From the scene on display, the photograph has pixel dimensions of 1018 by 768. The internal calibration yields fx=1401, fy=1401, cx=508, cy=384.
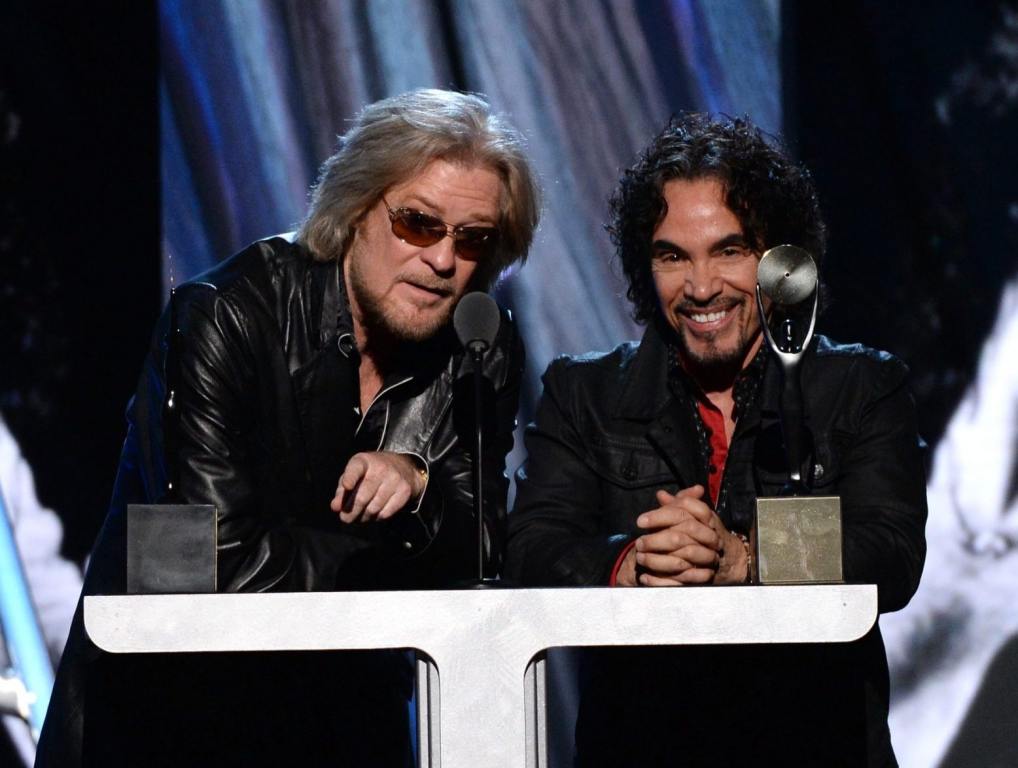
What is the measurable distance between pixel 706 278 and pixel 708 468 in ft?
1.20

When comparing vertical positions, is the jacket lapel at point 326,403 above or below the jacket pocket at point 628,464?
above

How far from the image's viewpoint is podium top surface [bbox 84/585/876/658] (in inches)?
64.6

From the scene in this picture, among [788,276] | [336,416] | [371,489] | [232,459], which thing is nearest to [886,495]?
[788,276]

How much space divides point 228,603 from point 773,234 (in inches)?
59.3

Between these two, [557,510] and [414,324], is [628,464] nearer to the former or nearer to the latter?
[557,510]

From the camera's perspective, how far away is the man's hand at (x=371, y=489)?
213cm

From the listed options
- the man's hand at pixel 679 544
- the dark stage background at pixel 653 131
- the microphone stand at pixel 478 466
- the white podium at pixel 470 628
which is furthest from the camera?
the dark stage background at pixel 653 131

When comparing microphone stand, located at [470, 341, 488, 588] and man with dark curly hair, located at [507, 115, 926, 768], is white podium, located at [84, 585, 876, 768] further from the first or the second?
man with dark curly hair, located at [507, 115, 926, 768]

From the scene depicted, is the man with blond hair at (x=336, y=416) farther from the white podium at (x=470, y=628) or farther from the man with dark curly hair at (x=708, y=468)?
the white podium at (x=470, y=628)

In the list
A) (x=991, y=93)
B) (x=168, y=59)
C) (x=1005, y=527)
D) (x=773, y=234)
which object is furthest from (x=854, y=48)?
(x=168, y=59)

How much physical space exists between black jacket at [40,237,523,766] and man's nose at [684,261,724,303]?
41 centimetres

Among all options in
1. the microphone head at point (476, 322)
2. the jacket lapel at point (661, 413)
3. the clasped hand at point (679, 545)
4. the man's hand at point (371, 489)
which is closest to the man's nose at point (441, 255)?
the jacket lapel at point (661, 413)

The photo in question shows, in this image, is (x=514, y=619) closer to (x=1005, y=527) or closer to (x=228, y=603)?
(x=228, y=603)

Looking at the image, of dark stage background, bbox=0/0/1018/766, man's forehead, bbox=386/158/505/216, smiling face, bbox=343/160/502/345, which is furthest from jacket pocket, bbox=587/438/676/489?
dark stage background, bbox=0/0/1018/766
